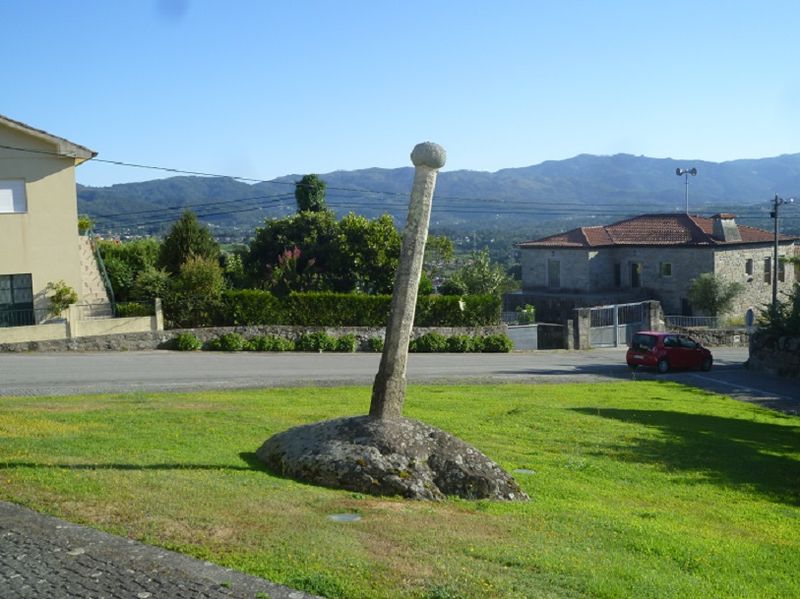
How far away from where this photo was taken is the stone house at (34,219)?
3206 cm

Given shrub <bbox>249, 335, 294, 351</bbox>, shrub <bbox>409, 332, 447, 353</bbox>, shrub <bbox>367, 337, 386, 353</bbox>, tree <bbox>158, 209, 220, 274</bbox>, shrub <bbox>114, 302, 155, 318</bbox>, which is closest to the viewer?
shrub <bbox>114, 302, 155, 318</bbox>

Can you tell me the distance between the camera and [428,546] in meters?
7.99

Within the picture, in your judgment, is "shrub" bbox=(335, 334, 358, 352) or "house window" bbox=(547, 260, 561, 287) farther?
"house window" bbox=(547, 260, 561, 287)

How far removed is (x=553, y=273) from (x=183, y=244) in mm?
30407

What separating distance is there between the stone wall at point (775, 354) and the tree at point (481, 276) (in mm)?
18764

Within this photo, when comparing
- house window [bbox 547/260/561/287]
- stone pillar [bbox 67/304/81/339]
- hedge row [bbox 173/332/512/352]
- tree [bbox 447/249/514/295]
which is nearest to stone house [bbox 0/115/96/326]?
stone pillar [bbox 67/304/81/339]

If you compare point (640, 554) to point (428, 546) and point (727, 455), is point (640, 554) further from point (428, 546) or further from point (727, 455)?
point (727, 455)

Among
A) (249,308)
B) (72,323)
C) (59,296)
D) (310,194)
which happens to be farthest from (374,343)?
(310,194)

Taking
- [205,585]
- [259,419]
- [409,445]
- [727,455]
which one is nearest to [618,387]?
[727,455]

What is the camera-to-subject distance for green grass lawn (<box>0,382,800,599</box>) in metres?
7.47

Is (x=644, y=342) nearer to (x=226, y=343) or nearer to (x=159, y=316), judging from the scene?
(x=226, y=343)

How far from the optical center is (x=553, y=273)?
61.8 metres

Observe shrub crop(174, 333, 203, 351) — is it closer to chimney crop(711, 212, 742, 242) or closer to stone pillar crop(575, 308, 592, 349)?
stone pillar crop(575, 308, 592, 349)

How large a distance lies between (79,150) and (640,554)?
2935cm
